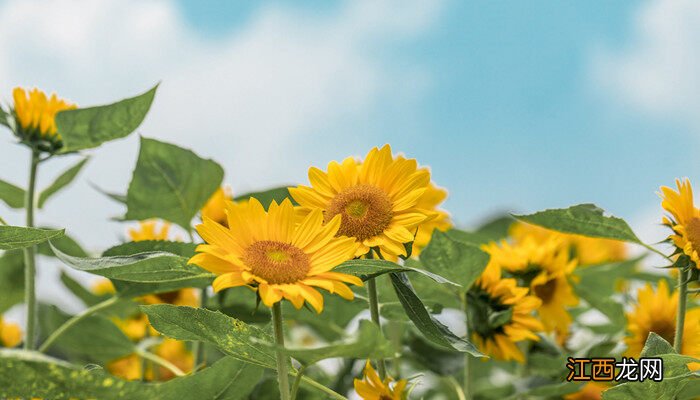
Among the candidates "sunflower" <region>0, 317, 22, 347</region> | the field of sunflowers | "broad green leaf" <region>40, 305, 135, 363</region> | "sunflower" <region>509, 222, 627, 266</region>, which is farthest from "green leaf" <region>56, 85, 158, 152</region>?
"sunflower" <region>509, 222, 627, 266</region>

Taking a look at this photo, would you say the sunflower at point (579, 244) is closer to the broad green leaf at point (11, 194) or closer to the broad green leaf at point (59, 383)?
the broad green leaf at point (11, 194)

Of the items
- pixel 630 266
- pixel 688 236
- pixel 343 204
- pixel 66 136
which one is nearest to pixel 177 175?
pixel 66 136

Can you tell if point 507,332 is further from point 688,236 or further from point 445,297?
point 688,236

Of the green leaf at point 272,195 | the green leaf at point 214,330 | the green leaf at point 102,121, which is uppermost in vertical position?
the green leaf at point 102,121

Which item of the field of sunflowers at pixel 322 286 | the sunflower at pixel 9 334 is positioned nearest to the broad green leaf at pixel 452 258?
the field of sunflowers at pixel 322 286

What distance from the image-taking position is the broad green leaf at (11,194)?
883mm

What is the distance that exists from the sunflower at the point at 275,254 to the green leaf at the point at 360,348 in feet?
0.09

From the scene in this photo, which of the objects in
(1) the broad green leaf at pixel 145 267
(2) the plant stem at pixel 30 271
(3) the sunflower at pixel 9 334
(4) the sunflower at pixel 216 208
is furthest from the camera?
(3) the sunflower at pixel 9 334

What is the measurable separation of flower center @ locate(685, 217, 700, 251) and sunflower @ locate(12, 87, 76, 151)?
0.60 metres

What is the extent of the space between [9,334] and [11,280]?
1.31 ft

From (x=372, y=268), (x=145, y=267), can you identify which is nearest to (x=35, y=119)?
(x=145, y=267)

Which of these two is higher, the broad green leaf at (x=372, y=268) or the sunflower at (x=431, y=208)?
the sunflower at (x=431, y=208)

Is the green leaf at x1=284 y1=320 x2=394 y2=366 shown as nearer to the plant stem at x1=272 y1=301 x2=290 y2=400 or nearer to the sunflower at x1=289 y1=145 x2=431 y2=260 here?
the plant stem at x1=272 y1=301 x2=290 y2=400

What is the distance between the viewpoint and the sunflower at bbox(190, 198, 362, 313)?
0.50m
